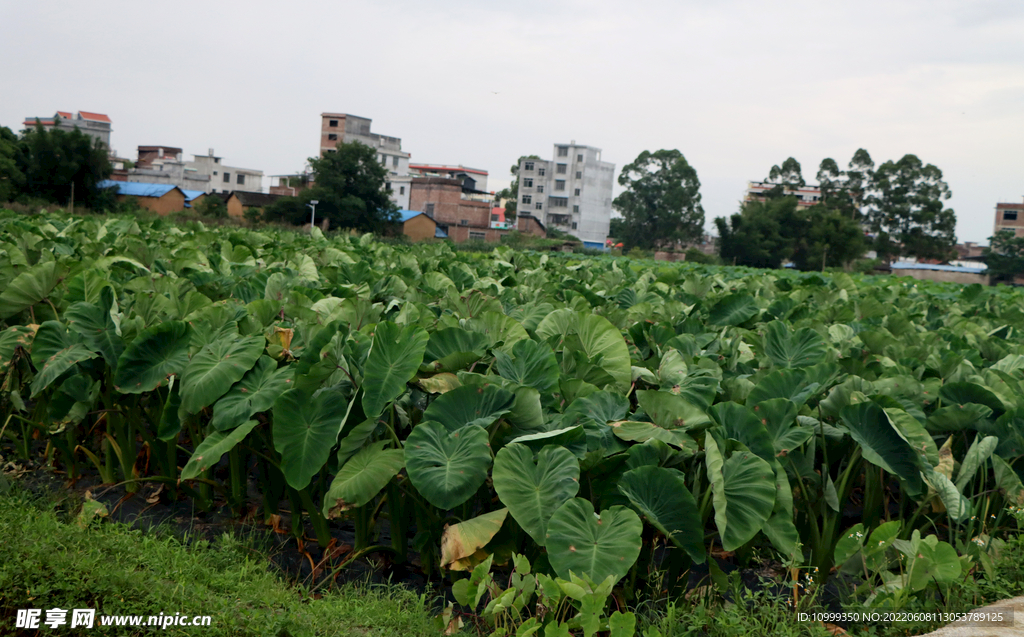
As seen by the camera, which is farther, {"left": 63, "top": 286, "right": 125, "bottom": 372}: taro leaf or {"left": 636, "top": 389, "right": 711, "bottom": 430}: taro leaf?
{"left": 63, "top": 286, "right": 125, "bottom": 372}: taro leaf

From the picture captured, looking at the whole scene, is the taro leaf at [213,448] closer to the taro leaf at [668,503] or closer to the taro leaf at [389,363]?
the taro leaf at [389,363]

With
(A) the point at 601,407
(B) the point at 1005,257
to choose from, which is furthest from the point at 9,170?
(B) the point at 1005,257

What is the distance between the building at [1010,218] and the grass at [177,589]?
238 ft

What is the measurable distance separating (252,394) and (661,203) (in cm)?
6179

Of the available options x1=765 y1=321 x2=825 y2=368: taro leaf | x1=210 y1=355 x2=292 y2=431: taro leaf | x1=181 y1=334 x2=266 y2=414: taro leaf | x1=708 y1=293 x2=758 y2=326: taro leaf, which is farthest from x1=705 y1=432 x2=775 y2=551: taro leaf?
x1=708 y1=293 x2=758 y2=326: taro leaf

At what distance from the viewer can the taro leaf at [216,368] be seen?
270 centimetres

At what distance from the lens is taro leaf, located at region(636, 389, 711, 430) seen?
241 cm

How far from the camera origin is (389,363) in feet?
8.23

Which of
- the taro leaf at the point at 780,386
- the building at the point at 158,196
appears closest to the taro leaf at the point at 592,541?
the taro leaf at the point at 780,386

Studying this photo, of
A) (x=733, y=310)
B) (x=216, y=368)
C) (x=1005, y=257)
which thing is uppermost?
(x=1005, y=257)

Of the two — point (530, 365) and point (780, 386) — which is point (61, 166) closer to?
point (530, 365)

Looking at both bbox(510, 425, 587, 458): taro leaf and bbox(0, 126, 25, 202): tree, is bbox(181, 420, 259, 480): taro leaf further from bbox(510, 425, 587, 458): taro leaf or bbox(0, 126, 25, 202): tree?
bbox(0, 126, 25, 202): tree

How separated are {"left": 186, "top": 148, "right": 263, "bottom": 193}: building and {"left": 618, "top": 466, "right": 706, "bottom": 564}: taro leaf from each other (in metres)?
62.6

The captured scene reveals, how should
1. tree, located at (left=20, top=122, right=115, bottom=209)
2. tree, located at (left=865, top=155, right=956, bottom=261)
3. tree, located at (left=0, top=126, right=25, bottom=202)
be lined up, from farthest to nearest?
tree, located at (left=865, top=155, right=956, bottom=261) < tree, located at (left=20, top=122, right=115, bottom=209) < tree, located at (left=0, top=126, right=25, bottom=202)
